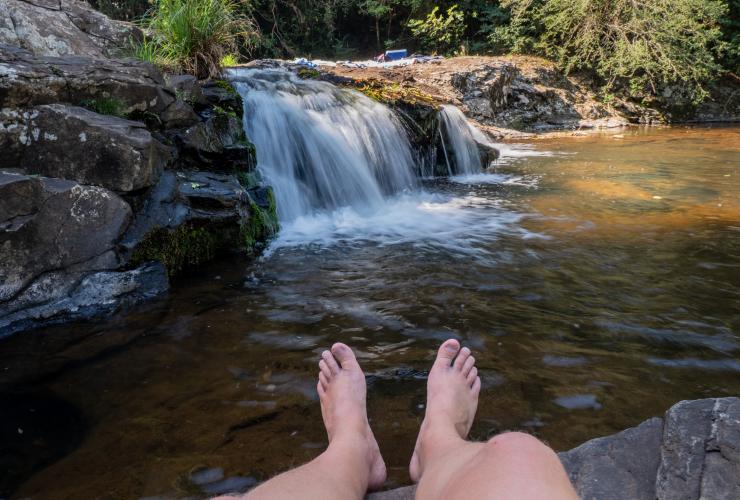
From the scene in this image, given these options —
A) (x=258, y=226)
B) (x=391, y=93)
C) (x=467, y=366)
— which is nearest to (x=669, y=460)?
(x=467, y=366)

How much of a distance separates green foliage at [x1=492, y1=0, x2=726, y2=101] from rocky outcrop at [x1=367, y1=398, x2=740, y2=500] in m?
15.4

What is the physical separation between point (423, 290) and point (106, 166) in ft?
7.89

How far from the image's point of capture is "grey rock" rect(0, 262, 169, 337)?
10.00 ft

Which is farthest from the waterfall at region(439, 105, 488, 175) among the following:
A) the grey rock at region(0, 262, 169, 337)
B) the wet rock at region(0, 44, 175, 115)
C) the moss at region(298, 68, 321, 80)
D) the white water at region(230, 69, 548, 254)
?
the grey rock at region(0, 262, 169, 337)

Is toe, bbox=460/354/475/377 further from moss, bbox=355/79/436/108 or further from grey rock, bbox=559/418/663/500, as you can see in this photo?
moss, bbox=355/79/436/108

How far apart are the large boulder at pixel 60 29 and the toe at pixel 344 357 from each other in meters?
4.59

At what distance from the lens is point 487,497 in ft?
3.51

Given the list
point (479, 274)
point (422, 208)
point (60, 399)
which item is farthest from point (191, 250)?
point (422, 208)

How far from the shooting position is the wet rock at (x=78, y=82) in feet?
11.6

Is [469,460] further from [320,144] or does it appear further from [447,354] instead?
[320,144]

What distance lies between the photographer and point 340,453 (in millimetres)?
1646

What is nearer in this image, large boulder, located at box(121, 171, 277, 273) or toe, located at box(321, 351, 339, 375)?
toe, located at box(321, 351, 339, 375)

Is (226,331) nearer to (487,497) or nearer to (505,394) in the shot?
(505,394)

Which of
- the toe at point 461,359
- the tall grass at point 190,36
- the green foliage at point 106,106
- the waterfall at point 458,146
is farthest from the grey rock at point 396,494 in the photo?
the waterfall at point 458,146
